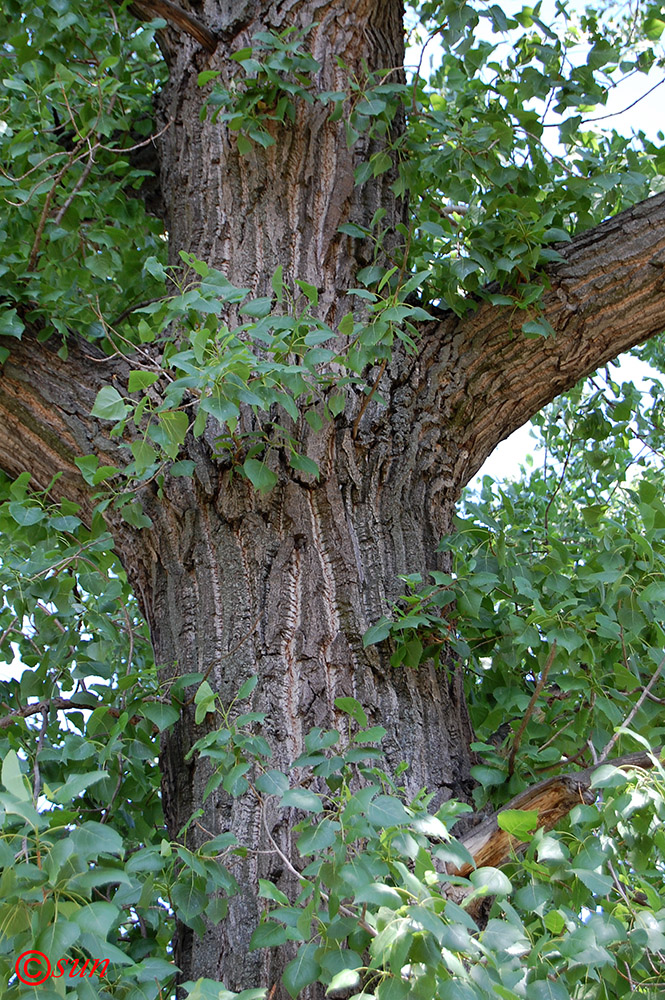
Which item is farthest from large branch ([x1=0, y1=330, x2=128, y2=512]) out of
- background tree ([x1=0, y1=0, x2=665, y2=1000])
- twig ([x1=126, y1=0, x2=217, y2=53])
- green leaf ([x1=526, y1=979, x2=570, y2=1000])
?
green leaf ([x1=526, y1=979, x2=570, y2=1000])

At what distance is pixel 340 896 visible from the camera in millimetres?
1229

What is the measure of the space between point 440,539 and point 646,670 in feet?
1.79

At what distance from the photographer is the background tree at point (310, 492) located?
4.76 feet

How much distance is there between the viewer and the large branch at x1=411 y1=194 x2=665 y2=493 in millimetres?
2219

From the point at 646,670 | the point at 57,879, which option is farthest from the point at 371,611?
the point at 57,879

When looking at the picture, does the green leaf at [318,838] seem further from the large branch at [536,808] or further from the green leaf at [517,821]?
the large branch at [536,808]

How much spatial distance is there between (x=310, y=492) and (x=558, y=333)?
749 millimetres

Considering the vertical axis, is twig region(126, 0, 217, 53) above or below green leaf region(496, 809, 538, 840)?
above

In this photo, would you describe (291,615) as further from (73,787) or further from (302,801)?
(73,787)

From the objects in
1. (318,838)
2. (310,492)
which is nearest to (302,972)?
(318,838)

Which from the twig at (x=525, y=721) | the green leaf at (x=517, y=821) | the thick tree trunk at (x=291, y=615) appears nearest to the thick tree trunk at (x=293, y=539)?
the thick tree trunk at (x=291, y=615)

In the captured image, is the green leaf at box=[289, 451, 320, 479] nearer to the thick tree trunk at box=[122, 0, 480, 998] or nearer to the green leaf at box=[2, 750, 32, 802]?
the thick tree trunk at box=[122, 0, 480, 998]

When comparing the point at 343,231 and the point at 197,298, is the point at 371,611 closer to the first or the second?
the point at 197,298

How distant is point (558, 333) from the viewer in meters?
2.24
